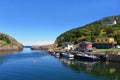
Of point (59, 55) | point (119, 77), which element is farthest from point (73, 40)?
point (119, 77)

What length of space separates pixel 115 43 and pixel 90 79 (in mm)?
73518

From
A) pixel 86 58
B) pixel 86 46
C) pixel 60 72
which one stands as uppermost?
pixel 86 46

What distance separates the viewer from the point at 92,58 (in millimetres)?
101000

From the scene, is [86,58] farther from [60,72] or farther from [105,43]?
[60,72]

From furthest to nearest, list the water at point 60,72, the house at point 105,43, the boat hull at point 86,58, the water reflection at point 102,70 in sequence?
the house at point 105,43 → the boat hull at point 86,58 → the water reflection at point 102,70 → the water at point 60,72

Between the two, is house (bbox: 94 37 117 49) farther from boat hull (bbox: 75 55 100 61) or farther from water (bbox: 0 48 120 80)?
water (bbox: 0 48 120 80)

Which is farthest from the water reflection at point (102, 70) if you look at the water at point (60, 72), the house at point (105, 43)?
the house at point (105, 43)

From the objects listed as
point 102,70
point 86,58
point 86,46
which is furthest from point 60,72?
point 86,46

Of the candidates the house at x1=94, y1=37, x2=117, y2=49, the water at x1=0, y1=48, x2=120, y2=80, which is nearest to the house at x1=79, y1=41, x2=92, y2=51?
the house at x1=94, y1=37, x2=117, y2=49

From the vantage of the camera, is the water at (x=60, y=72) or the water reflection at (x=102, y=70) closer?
the water at (x=60, y=72)

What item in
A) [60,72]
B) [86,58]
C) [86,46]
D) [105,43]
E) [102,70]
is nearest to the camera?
[60,72]

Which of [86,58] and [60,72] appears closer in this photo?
[60,72]

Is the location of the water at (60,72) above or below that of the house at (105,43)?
below

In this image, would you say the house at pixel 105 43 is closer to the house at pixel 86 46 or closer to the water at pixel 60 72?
the house at pixel 86 46
